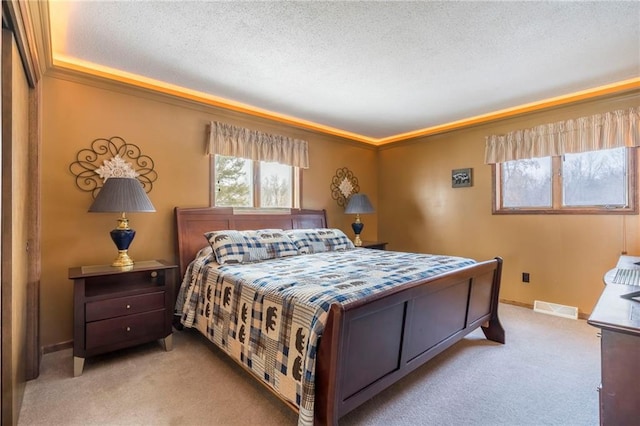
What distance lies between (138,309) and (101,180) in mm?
1207

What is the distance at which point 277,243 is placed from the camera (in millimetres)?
3139

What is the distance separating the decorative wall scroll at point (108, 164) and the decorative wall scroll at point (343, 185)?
253 centimetres

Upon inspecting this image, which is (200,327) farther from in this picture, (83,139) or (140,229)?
(83,139)

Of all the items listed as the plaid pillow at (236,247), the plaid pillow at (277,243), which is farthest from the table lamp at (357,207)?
the plaid pillow at (236,247)

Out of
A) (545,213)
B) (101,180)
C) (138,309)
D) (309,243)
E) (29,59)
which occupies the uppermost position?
(29,59)

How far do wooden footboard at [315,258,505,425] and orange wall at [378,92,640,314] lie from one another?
4.89 feet

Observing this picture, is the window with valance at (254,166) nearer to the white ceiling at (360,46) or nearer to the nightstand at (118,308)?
the white ceiling at (360,46)

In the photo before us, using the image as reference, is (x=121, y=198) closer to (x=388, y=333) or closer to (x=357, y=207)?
(x=388, y=333)

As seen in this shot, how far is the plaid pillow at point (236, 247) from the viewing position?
2.71m

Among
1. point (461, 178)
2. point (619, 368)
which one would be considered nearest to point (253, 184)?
point (461, 178)

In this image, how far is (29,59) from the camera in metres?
1.91

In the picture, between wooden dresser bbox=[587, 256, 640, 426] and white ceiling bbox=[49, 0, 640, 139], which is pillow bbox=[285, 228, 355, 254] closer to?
white ceiling bbox=[49, 0, 640, 139]

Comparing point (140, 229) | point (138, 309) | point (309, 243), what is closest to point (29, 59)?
point (140, 229)

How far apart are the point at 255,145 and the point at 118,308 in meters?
2.19
